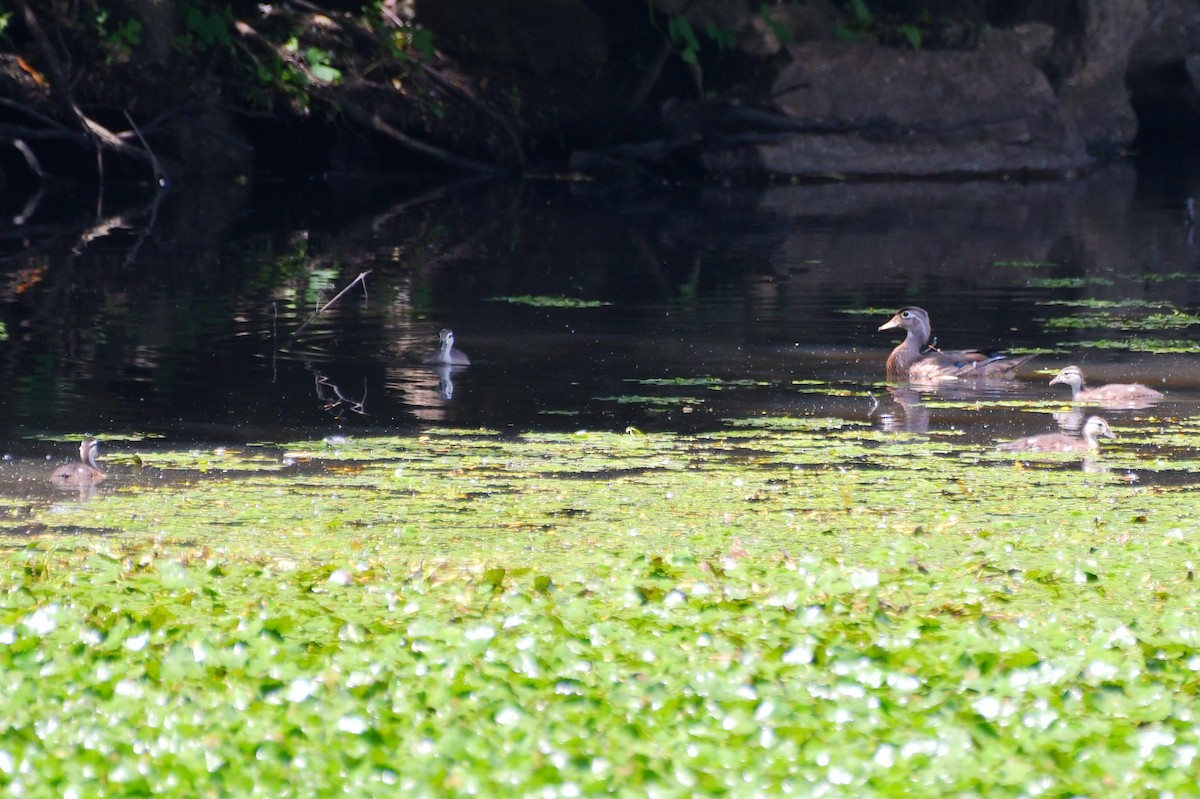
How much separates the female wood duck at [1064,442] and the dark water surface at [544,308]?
71 cm

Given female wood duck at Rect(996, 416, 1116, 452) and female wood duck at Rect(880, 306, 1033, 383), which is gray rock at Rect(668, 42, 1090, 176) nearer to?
female wood duck at Rect(880, 306, 1033, 383)

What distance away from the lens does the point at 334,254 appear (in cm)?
2403

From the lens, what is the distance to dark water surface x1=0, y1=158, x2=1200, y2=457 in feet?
43.4

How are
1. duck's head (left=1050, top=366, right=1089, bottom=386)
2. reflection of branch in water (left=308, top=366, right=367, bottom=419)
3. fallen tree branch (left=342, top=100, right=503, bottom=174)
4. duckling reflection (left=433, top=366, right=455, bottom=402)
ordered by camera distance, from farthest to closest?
fallen tree branch (left=342, top=100, right=503, bottom=174) < duckling reflection (left=433, top=366, right=455, bottom=402) < duck's head (left=1050, top=366, right=1089, bottom=386) < reflection of branch in water (left=308, top=366, right=367, bottom=419)

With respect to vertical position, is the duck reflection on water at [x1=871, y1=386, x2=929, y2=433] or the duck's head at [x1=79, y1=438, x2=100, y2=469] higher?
the duck reflection on water at [x1=871, y1=386, x2=929, y2=433]

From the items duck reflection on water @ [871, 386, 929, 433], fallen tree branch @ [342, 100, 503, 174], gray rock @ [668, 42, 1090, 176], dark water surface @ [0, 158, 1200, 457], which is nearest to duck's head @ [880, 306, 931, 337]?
dark water surface @ [0, 158, 1200, 457]

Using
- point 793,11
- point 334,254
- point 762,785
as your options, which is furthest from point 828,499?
point 793,11

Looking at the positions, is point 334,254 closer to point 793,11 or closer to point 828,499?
point 828,499

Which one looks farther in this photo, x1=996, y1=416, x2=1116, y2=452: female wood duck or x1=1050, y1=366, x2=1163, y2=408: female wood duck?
x1=1050, y1=366, x2=1163, y2=408: female wood duck

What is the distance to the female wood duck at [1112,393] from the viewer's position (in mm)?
13094

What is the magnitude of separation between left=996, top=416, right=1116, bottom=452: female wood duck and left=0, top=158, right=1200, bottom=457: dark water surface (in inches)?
28.1

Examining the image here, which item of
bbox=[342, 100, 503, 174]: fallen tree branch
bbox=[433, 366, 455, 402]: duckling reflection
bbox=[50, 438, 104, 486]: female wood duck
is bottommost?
bbox=[50, 438, 104, 486]: female wood duck

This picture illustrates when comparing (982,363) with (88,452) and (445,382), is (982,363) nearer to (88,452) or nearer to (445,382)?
(445,382)

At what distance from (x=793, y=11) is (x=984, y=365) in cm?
2590
